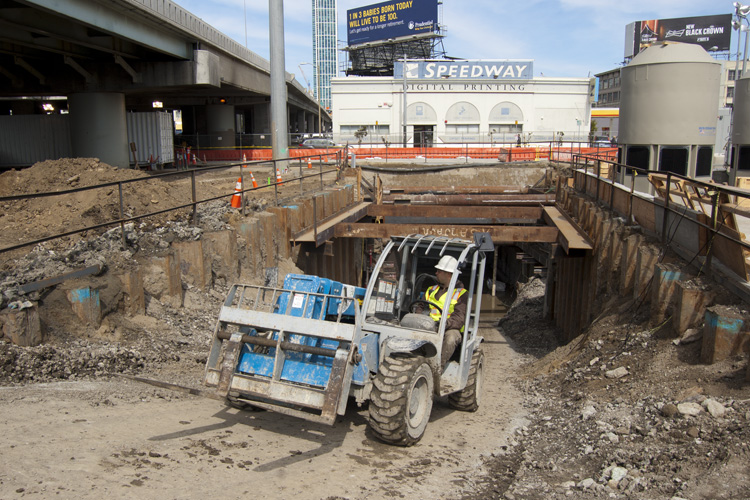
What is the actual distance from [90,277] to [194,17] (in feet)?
63.1

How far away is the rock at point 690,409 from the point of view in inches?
200

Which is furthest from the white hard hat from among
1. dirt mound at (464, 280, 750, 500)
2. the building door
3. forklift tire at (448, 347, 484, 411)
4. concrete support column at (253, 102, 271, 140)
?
concrete support column at (253, 102, 271, 140)

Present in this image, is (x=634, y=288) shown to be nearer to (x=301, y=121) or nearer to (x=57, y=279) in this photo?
(x=57, y=279)

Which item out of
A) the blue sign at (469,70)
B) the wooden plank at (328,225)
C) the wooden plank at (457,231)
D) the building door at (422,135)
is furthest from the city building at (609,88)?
the wooden plank at (457,231)

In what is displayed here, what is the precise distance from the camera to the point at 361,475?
496cm

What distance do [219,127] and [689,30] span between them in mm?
76948

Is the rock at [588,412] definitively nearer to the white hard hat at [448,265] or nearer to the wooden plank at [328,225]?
the white hard hat at [448,265]

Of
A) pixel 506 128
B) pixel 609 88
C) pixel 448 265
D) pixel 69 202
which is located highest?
pixel 609 88

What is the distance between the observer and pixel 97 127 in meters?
25.3

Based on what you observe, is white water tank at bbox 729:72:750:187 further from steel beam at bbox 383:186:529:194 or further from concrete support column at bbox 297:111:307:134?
concrete support column at bbox 297:111:307:134

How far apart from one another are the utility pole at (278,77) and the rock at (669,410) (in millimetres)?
18811

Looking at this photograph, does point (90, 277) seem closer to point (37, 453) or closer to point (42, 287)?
point (42, 287)

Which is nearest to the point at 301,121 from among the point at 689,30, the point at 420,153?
the point at 420,153

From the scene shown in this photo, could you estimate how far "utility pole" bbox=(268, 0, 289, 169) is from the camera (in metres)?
21.1
